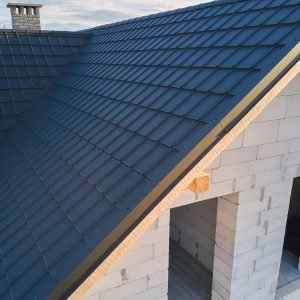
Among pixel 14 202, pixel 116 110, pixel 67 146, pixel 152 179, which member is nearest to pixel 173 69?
pixel 116 110

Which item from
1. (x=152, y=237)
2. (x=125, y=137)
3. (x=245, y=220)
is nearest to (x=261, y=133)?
(x=245, y=220)

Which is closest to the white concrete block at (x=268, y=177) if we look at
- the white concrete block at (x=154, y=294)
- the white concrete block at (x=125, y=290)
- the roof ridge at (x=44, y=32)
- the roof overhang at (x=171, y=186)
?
the roof overhang at (x=171, y=186)

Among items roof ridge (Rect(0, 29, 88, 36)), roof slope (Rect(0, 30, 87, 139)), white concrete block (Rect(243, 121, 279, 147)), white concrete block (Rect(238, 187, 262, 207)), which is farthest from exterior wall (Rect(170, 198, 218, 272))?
roof ridge (Rect(0, 29, 88, 36))

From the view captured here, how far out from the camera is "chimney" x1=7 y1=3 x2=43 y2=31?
1351 cm

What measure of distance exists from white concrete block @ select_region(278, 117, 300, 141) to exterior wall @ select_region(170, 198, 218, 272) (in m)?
1.98

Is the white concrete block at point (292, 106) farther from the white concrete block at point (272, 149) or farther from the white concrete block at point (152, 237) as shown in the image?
the white concrete block at point (152, 237)

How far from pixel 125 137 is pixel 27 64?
275 inches

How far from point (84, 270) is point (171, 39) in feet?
17.8

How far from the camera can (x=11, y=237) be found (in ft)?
15.4

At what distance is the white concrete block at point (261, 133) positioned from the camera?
4.93 meters

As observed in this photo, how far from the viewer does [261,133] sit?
5043mm

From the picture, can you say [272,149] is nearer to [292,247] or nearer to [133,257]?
[133,257]

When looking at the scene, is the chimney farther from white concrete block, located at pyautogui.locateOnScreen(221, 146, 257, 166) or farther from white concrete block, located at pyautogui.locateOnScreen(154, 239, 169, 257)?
white concrete block, located at pyautogui.locateOnScreen(154, 239, 169, 257)

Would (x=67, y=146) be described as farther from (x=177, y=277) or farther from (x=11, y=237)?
(x=177, y=277)
